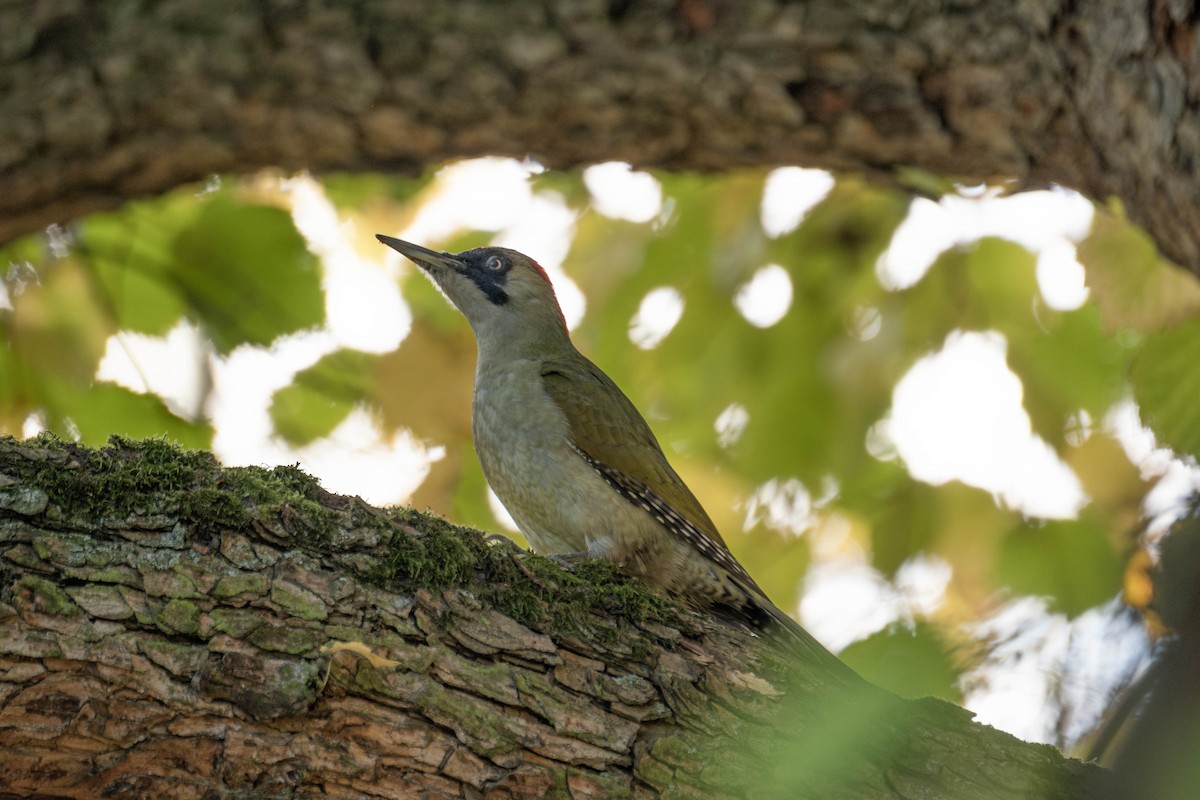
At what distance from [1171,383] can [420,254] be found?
13.8ft

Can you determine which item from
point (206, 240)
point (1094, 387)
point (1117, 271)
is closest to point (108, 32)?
point (206, 240)

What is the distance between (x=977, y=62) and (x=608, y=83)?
116 centimetres

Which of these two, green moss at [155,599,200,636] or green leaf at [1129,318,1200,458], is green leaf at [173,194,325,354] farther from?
green leaf at [1129,318,1200,458]

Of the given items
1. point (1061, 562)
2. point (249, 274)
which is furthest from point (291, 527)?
point (249, 274)

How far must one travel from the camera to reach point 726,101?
3742 mm

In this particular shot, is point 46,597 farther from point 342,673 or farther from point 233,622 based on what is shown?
point 342,673

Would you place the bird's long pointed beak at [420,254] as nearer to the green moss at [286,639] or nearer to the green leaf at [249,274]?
the green leaf at [249,274]

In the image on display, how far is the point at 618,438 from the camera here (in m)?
5.47

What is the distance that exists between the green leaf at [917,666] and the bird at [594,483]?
291 centimetres

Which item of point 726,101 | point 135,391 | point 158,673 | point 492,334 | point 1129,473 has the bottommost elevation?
point 158,673

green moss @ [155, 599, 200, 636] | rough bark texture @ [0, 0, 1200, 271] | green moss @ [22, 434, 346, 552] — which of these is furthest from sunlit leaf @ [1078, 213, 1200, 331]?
green moss @ [155, 599, 200, 636]

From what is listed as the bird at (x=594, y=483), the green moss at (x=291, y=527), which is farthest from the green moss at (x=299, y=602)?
the bird at (x=594, y=483)

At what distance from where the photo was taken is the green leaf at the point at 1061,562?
251cm

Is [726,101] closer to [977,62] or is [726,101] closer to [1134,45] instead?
[977,62]
